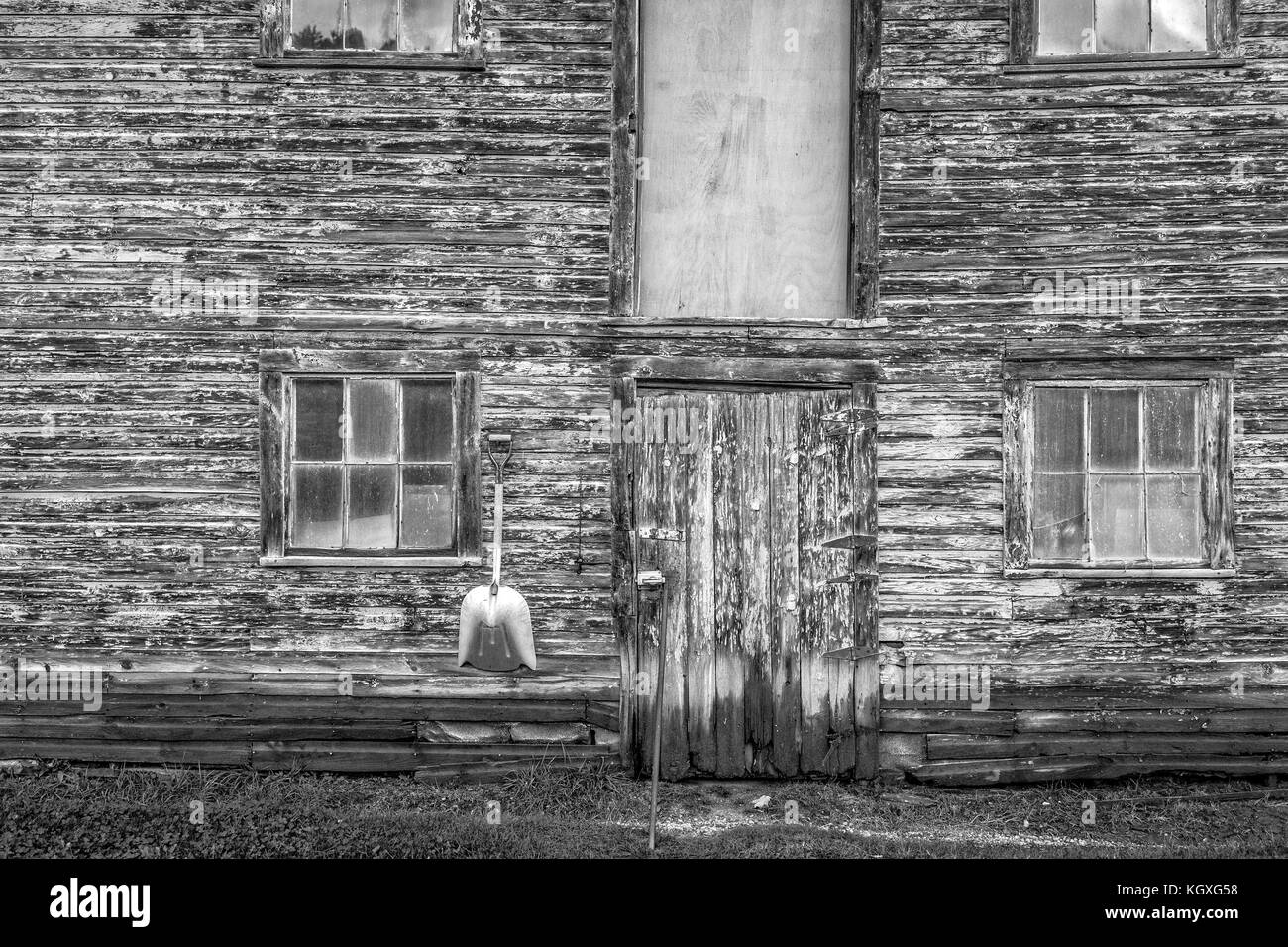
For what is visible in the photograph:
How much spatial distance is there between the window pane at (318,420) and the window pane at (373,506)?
0.79 feet

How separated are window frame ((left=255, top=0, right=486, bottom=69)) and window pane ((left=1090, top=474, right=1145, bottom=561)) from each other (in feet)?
16.1

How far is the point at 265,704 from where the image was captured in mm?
7613

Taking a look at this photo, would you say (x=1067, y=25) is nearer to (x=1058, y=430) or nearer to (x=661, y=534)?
(x=1058, y=430)

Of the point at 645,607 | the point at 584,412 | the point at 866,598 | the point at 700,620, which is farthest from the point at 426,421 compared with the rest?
the point at 866,598

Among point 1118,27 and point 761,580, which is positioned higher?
point 1118,27

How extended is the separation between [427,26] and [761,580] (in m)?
4.24

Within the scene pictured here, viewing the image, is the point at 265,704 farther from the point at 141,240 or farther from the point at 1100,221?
the point at 1100,221

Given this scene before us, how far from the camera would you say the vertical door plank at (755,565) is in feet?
25.0

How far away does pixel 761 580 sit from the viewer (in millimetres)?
7621

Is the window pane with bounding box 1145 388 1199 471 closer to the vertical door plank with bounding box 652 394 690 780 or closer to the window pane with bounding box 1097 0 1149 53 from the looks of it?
the window pane with bounding box 1097 0 1149 53

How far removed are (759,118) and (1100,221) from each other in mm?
2341

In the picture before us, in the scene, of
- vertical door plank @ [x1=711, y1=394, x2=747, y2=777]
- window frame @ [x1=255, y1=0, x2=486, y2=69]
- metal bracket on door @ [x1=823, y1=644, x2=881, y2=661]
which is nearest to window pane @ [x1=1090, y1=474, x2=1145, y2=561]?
metal bracket on door @ [x1=823, y1=644, x2=881, y2=661]

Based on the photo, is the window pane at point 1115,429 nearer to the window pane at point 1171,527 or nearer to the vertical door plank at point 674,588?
the window pane at point 1171,527
